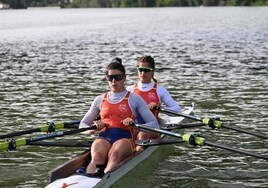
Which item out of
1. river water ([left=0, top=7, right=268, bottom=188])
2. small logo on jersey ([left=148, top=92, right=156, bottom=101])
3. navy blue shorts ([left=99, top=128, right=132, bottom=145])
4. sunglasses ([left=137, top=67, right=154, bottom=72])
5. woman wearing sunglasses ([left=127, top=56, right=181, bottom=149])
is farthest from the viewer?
small logo on jersey ([left=148, top=92, right=156, bottom=101])

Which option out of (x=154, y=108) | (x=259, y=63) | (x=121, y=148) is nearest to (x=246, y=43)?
(x=259, y=63)

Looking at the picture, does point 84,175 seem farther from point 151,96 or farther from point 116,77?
point 151,96

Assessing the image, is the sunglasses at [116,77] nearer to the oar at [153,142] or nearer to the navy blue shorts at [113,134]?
the navy blue shorts at [113,134]

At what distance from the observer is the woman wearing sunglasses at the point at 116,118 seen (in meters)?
10.8

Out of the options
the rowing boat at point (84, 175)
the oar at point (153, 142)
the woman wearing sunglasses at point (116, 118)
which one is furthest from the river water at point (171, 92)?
the woman wearing sunglasses at point (116, 118)

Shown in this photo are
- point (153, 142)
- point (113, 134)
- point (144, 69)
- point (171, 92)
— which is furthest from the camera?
point (171, 92)

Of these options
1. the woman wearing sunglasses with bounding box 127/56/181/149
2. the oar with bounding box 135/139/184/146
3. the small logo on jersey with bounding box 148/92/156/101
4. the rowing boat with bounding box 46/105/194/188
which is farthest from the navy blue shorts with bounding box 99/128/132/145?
the small logo on jersey with bounding box 148/92/156/101

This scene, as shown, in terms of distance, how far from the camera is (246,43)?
165ft

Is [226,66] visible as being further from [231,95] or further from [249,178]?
[249,178]

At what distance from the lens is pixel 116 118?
11.2m

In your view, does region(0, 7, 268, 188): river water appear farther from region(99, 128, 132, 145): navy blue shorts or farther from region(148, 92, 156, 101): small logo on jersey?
region(148, 92, 156, 101): small logo on jersey

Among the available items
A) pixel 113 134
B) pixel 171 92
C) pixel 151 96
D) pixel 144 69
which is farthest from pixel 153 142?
pixel 171 92

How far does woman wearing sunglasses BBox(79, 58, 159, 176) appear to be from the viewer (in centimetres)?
1078

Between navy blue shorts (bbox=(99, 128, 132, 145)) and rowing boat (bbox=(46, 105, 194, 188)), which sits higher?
navy blue shorts (bbox=(99, 128, 132, 145))
